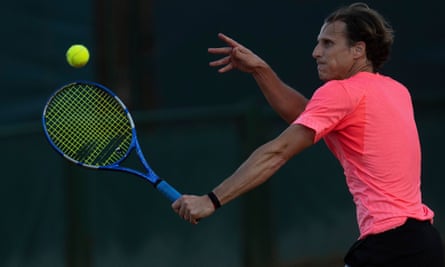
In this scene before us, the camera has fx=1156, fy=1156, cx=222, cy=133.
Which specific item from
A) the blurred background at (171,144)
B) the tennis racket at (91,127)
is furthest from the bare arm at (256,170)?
the blurred background at (171,144)

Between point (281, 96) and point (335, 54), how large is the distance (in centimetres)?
63

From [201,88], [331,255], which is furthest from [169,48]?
[331,255]

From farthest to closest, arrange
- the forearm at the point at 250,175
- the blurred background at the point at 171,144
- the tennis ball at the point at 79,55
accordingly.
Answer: the blurred background at the point at 171,144
the tennis ball at the point at 79,55
the forearm at the point at 250,175

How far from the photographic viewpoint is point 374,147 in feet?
14.0

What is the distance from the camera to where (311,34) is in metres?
8.44

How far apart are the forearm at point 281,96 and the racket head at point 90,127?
0.61 metres

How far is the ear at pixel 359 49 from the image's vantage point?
175 inches

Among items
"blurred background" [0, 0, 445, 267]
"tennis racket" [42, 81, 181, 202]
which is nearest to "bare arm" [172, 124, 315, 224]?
"tennis racket" [42, 81, 181, 202]

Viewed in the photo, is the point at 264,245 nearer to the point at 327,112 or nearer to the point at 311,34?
the point at 311,34

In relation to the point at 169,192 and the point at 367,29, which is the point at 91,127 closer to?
the point at 169,192

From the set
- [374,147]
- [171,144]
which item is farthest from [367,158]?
[171,144]

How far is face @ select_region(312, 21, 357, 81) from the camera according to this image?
14.6ft

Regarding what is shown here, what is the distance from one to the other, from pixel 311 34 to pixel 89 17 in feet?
5.94

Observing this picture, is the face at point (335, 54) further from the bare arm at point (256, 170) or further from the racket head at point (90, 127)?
the racket head at point (90, 127)
